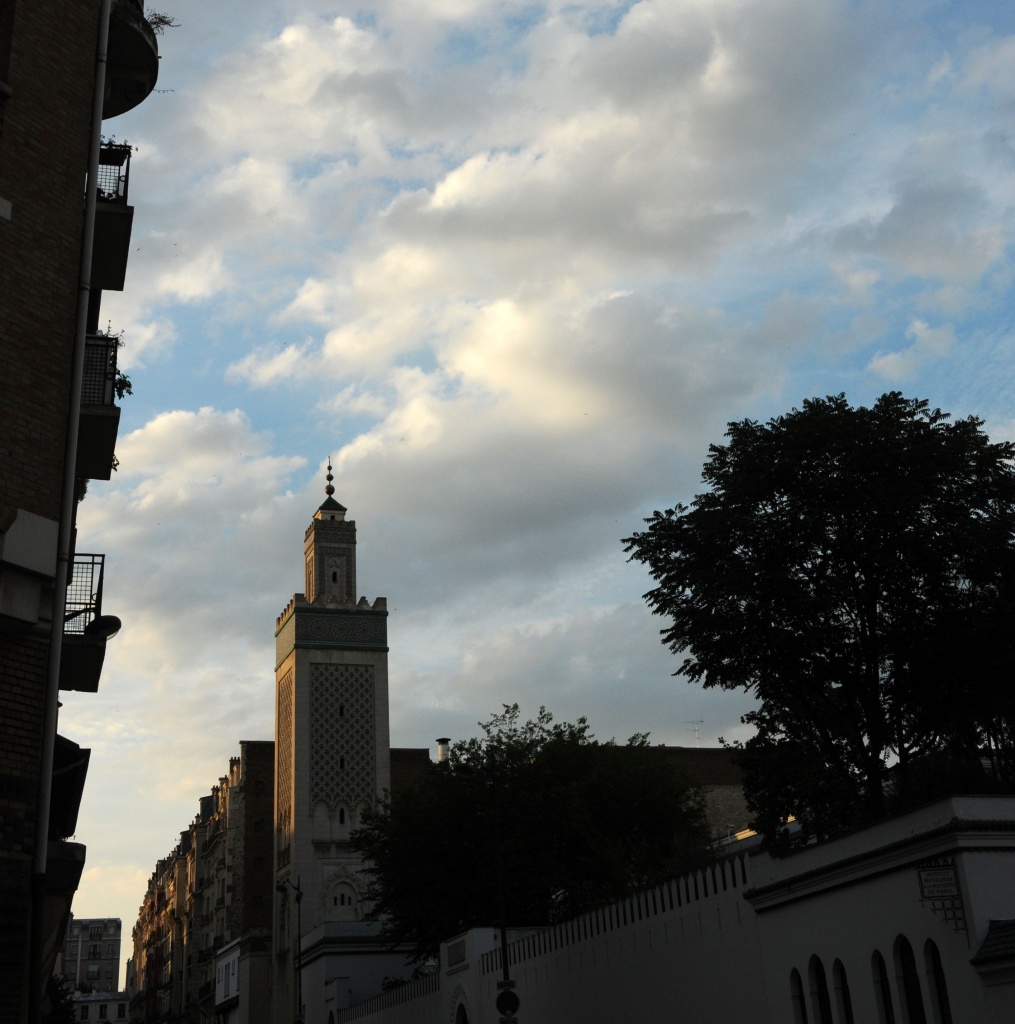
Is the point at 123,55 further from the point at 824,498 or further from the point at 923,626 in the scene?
the point at 923,626

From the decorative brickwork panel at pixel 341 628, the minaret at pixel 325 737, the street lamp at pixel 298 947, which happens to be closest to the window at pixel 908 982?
the street lamp at pixel 298 947

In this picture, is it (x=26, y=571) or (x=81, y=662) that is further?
(x=81, y=662)

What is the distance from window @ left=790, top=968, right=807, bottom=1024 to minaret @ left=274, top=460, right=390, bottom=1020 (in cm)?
4275

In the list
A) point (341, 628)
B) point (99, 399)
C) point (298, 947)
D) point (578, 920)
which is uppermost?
point (341, 628)

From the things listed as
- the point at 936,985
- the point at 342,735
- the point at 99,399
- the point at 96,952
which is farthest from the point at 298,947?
the point at 96,952

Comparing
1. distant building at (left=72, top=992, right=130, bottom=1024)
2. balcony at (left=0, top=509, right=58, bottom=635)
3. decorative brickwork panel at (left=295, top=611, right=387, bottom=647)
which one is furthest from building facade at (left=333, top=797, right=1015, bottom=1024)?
distant building at (left=72, top=992, right=130, bottom=1024)

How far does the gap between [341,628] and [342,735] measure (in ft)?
18.1

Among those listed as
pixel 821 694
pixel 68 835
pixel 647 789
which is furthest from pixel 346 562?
pixel 68 835

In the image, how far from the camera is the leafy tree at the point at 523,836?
37312 mm

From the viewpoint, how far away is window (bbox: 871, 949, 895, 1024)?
58.1 ft

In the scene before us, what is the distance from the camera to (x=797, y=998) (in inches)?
Answer: 779

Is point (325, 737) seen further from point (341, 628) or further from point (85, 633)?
point (85, 633)

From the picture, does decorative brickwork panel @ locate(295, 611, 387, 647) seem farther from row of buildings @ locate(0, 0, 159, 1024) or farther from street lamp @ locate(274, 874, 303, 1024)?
row of buildings @ locate(0, 0, 159, 1024)

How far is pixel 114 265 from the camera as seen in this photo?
1623 cm
